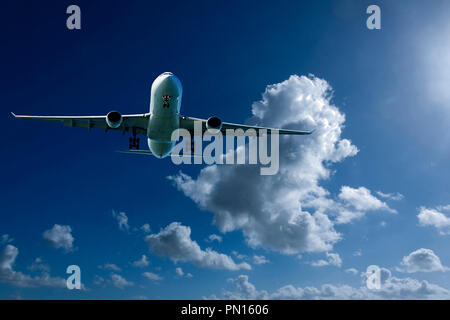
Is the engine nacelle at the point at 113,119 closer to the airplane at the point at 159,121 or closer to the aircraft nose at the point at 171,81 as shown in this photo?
the airplane at the point at 159,121

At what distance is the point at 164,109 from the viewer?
31.6 meters

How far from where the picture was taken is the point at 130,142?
40312mm

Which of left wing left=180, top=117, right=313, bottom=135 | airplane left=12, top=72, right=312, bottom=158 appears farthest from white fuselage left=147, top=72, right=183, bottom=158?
left wing left=180, top=117, right=313, bottom=135

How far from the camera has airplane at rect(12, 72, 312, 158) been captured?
30.5 meters

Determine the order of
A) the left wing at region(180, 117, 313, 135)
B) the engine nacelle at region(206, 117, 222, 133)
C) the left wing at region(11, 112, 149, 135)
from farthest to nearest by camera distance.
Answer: the left wing at region(180, 117, 313, 135) < the left wing at region(11, 112, 149, 135) < the engine nacelle at region(206, 117, 222, 133)

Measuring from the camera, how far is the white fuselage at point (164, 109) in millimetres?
29984

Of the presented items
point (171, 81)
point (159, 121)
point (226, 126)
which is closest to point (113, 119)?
point (159, 121)

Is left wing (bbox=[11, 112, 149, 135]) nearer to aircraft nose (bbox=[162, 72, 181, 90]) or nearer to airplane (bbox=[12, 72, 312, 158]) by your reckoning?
airplane (bbox=[12, 72, 312, 158])

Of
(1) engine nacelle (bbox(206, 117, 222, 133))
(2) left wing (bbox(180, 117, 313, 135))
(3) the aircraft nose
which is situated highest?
(3) the aircraft nose

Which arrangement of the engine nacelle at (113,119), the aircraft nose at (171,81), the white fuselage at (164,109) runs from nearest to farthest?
the aircraft nose at (171,81), the white fuselage at (164,109), the engine nacelle at (113,119)

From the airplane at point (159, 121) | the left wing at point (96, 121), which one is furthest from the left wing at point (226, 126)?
the left wing at point (96, 121)
